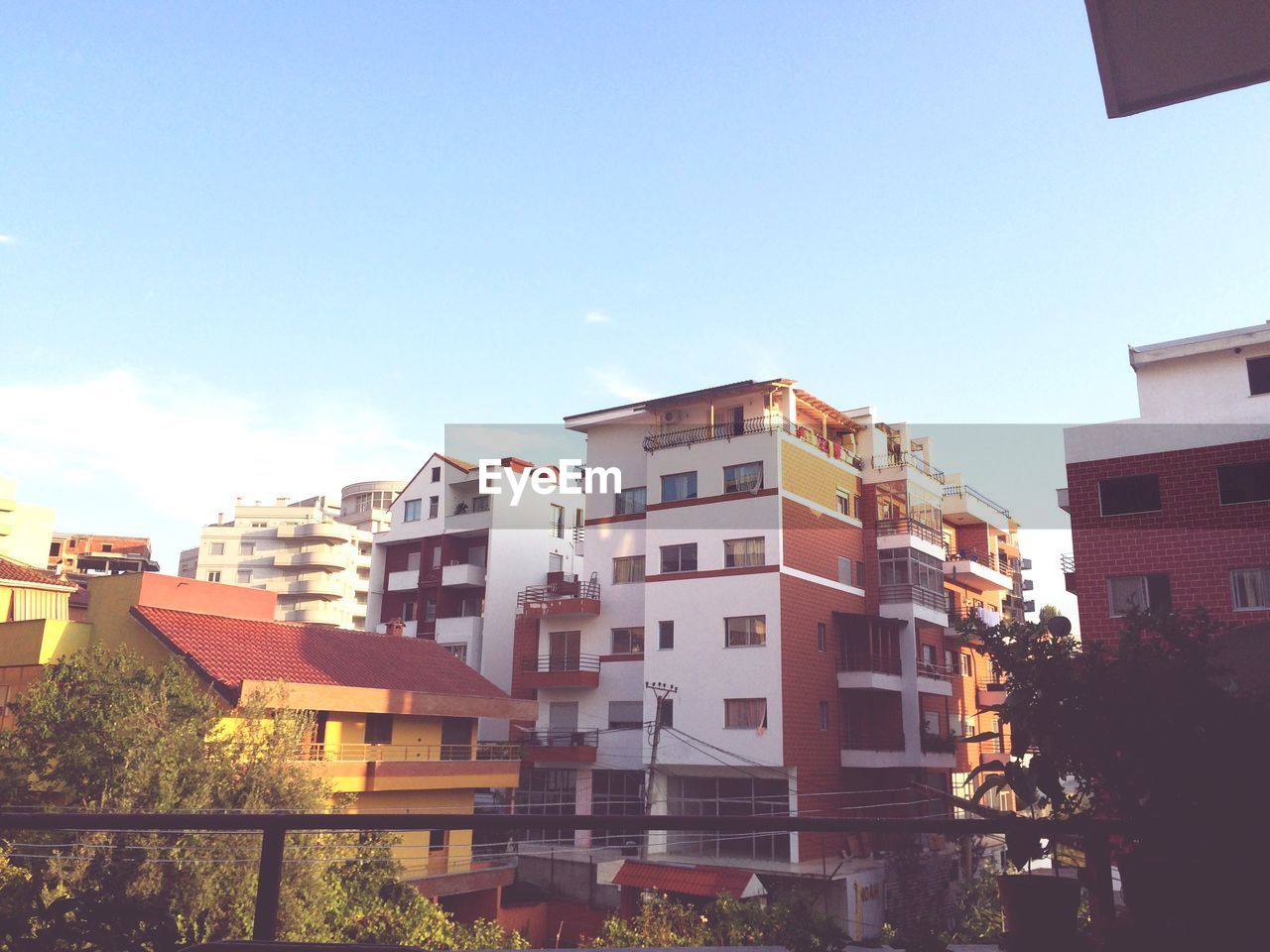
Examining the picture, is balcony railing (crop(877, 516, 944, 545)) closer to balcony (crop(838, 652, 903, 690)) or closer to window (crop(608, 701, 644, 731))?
balcony (crop(838, 652, 903, 690))

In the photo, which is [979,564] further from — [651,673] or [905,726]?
[651,673]

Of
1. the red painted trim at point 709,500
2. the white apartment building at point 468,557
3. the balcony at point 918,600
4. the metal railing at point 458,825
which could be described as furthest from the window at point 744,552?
the metal railing at point 458,825

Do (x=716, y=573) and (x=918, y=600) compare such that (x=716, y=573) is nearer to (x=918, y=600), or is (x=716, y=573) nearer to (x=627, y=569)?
(x=627, y=569)

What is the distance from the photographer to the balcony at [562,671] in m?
35.1

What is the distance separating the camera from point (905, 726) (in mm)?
33812

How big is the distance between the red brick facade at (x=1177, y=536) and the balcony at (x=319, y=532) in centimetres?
5887

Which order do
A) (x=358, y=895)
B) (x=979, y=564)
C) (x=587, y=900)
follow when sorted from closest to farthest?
(x=358, y=895) → (x=587, y=900) → (x=979, y=564)

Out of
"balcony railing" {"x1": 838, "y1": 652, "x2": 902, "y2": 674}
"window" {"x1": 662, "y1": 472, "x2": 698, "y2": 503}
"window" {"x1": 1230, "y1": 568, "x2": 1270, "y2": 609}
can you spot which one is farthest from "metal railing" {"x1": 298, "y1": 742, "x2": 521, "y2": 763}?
"window" {"x1": 1230, "y1": 568, "x2": 1270, "y2": 609}

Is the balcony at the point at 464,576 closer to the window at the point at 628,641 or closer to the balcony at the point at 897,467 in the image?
the window at the point at 628,641

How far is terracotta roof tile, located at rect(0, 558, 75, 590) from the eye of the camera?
2819cm

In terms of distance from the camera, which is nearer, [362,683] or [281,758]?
[281,758]

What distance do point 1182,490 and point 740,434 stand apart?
15.0 meters

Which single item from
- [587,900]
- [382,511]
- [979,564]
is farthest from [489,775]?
[382,511]

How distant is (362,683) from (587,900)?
1030 centimetres
